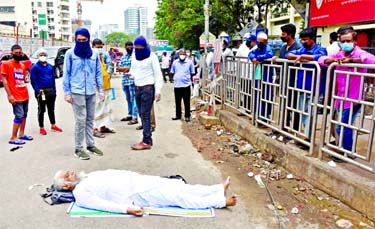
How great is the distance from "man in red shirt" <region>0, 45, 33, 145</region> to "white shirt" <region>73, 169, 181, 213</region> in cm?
313

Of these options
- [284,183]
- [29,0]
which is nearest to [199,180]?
[284,183]

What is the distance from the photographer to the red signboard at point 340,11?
7.71 metres

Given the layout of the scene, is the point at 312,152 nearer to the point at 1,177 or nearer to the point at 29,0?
the point at 1,177

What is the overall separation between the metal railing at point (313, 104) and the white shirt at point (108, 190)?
7.31ft

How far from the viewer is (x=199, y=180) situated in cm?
457

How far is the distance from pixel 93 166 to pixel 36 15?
9822cm

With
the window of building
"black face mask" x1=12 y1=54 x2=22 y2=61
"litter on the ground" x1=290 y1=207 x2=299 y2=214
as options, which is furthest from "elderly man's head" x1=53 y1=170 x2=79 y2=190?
the window of building

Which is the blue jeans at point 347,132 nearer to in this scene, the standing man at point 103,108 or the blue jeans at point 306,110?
the blue jeans at point 306,110

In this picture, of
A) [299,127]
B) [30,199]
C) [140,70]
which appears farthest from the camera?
[140,70]

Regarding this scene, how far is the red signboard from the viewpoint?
25.3 ft

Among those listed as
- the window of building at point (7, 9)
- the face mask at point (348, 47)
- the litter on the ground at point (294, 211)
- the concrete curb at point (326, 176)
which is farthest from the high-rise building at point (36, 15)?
the litter on the ground at point (294, 211)

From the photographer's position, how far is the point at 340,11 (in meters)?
8.48

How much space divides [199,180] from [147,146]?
5.39 ft

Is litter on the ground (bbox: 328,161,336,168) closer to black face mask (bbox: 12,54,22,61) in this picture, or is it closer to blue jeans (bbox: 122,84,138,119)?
blue jeans (bbox: 122,84,138,119)
